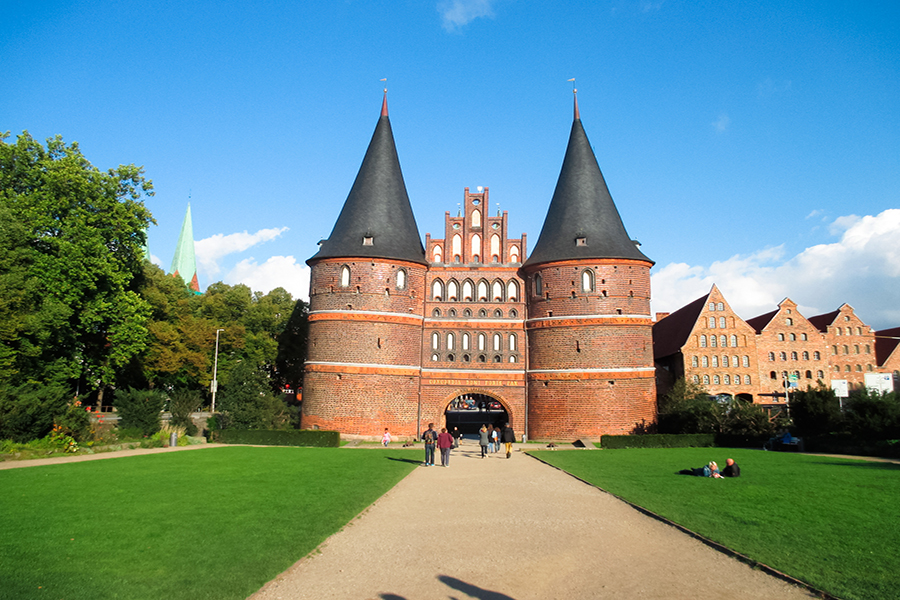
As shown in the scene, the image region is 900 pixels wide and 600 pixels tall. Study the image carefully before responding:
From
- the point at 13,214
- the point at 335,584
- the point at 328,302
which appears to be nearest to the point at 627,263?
the point at 328,302

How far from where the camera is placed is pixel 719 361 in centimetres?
4753

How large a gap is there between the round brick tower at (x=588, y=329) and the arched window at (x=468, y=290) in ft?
10.9

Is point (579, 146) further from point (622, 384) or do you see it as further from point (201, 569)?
point (201, 569)

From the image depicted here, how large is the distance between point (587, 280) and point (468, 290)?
22.7 ft

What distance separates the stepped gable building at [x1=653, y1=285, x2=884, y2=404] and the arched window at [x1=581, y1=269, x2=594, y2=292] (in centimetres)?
1764

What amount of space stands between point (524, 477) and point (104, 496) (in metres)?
11.3

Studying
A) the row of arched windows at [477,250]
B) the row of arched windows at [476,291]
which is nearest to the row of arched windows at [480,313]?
the row of arched windows at [476,291]

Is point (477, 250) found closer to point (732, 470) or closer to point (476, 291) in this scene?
point (476, 291)

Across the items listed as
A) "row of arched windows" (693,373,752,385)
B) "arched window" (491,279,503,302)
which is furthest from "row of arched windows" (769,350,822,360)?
"arched window" (491,279,503,302)

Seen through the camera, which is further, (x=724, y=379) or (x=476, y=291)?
(x=724, y=379)

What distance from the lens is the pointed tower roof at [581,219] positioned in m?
32.8

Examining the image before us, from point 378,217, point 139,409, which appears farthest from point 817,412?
point 139,409

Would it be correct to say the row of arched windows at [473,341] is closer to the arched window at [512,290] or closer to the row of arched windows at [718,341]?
the arched window at [512,290]

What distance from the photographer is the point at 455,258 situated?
3544 centimetres
